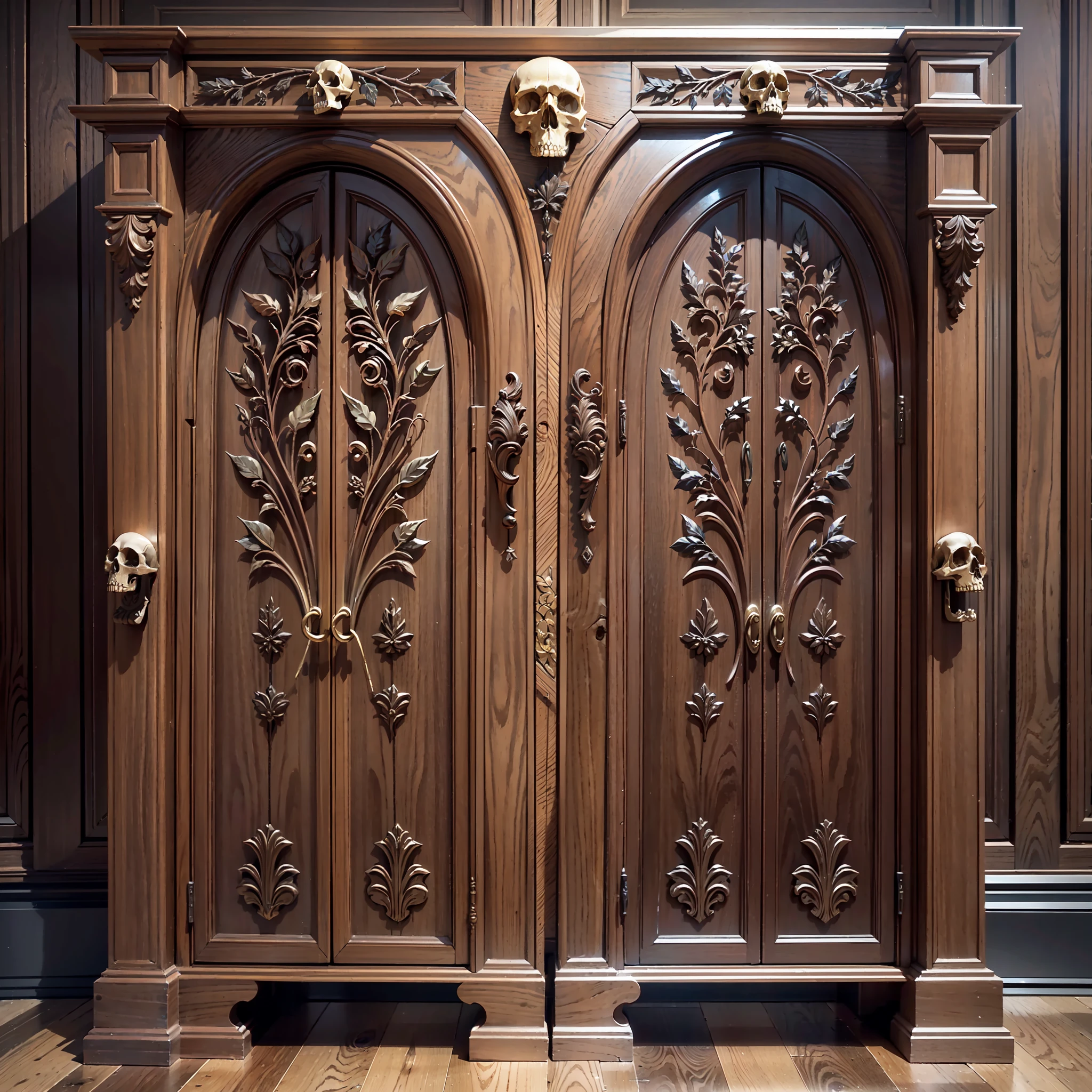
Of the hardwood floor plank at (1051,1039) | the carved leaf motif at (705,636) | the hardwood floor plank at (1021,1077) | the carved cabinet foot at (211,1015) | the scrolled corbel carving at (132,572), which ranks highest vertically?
the scrolled corbel carving at (132,572)

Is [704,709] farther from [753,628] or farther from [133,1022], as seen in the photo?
[133,1022]

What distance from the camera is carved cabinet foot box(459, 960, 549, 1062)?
6.96ft

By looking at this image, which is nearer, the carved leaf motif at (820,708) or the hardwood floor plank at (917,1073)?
the hardwood floor plank at (917,1073)

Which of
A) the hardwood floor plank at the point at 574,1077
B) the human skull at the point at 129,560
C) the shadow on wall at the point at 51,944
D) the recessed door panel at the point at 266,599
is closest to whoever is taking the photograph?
the hardwood floor plank at the point at 574,1077

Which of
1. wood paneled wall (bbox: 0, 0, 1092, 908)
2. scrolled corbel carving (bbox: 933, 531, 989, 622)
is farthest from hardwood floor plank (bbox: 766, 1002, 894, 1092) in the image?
scrolled corbel carving (bbox: 933, 531, 989, 622)

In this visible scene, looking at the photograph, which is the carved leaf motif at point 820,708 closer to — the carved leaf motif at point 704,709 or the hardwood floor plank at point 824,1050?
the carved leaf motif at point 704,709

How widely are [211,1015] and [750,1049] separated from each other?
1.43 meters

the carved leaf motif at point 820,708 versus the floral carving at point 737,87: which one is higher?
the floral carving at point 737,87

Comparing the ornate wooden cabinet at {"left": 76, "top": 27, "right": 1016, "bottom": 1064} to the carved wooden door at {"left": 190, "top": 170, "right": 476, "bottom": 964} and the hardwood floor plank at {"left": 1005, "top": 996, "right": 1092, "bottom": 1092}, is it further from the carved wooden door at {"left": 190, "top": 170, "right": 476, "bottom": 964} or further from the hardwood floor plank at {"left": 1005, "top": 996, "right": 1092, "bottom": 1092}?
the hardwood floor plank at {"left": 1005, "top": 996, "right": 1092, "bottom": 1092}

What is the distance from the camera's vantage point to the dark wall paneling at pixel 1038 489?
2605mm

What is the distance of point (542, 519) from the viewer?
218 cm

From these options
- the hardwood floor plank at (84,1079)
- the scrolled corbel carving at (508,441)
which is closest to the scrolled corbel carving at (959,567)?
the scrolled corbel carving at (508,441)

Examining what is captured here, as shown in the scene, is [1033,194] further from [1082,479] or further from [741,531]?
[741,531]

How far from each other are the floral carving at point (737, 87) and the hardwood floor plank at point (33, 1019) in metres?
3.03
